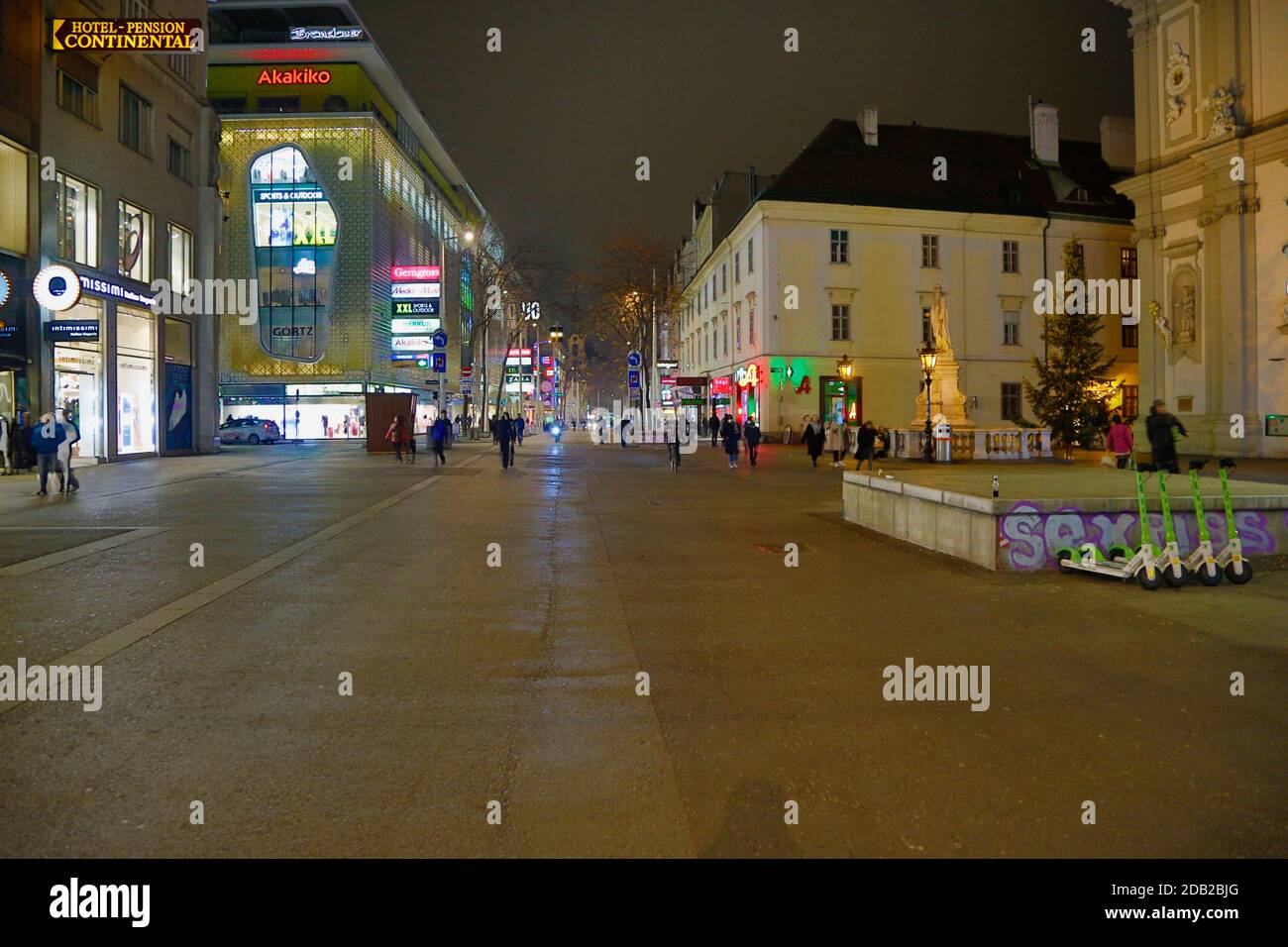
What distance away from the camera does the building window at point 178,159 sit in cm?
3400

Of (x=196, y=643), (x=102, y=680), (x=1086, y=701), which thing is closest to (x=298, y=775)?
(x=102, y=680)

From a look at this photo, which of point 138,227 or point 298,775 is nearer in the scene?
point 298,775

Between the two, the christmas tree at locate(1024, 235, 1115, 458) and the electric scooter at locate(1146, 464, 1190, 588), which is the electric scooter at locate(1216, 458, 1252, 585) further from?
the christmas tree at locate(1024, 235, 1115, 458)

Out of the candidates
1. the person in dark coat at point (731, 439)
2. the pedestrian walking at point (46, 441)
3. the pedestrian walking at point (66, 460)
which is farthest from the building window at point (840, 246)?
the pedestrian walking at point (46, 441)

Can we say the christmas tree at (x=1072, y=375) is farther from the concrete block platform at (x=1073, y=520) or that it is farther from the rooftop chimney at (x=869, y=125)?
the concrete block platform at (x=1073, y=520)

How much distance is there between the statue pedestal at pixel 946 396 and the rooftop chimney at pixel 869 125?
21660 millimetres

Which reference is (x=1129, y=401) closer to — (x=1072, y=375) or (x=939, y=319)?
(x=1072, y=375)

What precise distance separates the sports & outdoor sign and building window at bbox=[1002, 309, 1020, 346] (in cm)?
4393

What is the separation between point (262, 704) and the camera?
5324 millimetres

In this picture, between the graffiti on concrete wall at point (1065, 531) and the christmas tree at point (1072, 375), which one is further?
the christmas tree at point (1072, 375)

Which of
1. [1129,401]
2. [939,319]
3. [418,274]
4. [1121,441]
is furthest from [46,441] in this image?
[1129,401]
